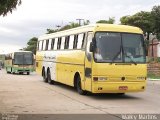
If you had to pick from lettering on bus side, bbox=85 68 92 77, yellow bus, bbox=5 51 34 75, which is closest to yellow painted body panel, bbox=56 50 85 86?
lettering on bus side, bbox=85 68 92 77

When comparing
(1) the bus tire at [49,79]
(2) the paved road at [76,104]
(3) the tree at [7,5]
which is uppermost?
(3) the tree at [7,5]

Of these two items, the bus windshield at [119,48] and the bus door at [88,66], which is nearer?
the bus windshield at [119,48]

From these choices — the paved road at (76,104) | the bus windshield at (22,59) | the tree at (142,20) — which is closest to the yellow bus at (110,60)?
the paved road at (76,104)

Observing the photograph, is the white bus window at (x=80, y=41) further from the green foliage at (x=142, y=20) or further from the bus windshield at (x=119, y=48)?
the green foliage at (x=142, y=20)

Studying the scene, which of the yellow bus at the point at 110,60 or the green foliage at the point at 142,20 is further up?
the green foliage at the point at 142,20

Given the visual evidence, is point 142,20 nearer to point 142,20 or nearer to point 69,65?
point 142,20

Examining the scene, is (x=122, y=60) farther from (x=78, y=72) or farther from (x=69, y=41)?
(x=69, y=41)

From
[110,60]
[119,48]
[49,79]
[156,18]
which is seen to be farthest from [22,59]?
[110,60]

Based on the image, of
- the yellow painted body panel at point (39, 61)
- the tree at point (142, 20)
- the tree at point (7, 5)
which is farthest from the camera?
the tree at point (142, 20)

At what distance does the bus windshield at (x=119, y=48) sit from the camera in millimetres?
18562

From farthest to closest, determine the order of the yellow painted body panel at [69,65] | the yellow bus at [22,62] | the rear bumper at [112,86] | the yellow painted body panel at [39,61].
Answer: the yellow bus at [22,62] < the yellow painted body panel at [39,61] < the yellow painted body panel at [69,65] < the rear bumper at [112,86]

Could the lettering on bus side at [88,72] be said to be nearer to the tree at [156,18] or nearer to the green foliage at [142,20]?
the tree at [156,18]

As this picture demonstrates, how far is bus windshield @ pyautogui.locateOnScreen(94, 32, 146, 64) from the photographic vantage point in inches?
731

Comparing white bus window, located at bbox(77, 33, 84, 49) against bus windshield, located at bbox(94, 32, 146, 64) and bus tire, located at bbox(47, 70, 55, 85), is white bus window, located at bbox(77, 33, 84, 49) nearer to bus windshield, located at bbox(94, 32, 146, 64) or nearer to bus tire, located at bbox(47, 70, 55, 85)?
bus windshield, located at bbox(94, 32, 146, 64)
